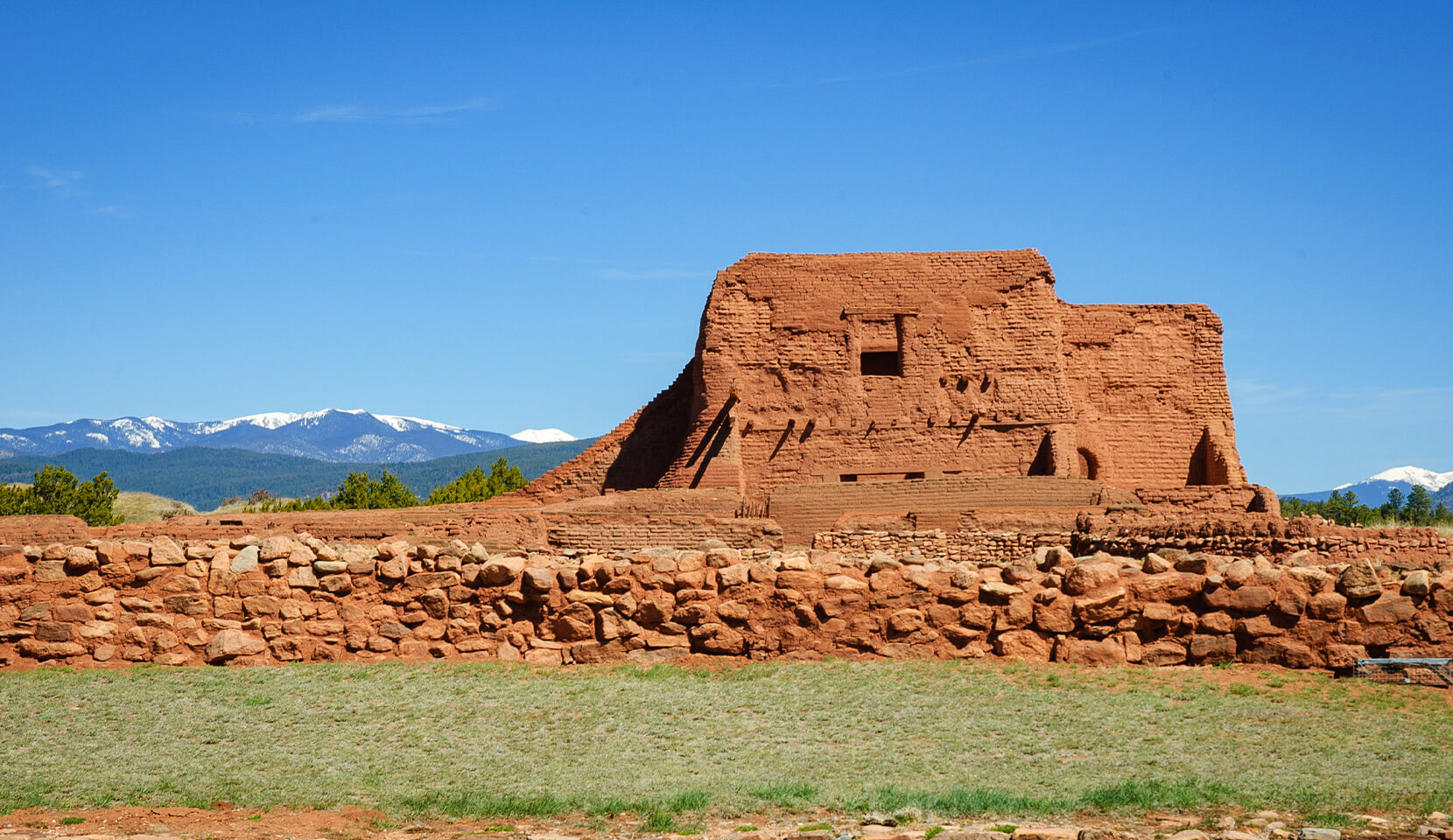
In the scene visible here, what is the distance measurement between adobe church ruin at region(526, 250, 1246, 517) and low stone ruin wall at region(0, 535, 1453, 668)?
15021 millimetres

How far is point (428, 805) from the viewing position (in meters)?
7.44

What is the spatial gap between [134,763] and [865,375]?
2059cm

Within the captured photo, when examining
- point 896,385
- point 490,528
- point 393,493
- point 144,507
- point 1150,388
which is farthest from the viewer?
point 144,507

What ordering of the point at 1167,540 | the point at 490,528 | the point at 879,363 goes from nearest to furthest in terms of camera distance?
the point at 1167,540 → the point at 490,528 → the point at 879,363

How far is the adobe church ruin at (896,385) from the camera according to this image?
88.4 ft

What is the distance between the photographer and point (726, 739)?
8.66m

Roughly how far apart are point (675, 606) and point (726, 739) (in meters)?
2.34

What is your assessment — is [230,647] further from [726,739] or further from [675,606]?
[726,739]

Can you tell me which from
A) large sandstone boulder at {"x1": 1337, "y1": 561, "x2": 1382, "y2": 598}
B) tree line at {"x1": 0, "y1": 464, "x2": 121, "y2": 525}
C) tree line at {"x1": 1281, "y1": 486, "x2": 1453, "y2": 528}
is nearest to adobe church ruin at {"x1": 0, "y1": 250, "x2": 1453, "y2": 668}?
large sandstone boulder at {"x1": 1337, "y1": 561, "x2": 1382, "y2": 598}

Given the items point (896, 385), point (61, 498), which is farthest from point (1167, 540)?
point (61, 498)

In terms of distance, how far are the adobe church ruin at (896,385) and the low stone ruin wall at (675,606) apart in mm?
15021

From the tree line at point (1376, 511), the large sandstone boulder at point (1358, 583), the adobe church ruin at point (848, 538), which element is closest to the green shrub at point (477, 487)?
the adobe church ruin at point (848, 538)

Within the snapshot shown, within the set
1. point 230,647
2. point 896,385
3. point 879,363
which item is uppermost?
point 879,363

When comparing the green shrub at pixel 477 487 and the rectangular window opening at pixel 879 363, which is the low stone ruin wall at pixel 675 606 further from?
the green shrub at pixel 477 487
